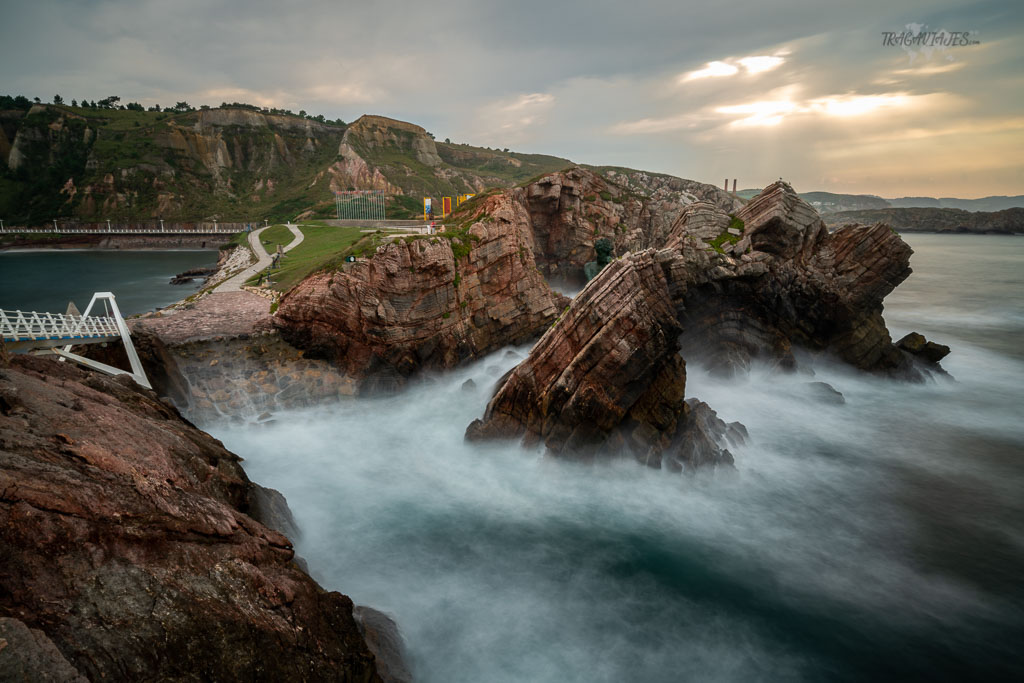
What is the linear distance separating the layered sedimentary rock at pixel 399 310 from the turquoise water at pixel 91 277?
24.7m

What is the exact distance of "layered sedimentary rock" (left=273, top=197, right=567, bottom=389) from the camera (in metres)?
21.6

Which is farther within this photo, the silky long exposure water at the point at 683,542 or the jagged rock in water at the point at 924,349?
the jagged rock in water at the point at 924,349

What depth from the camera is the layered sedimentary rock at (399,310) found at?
2159 centimetres

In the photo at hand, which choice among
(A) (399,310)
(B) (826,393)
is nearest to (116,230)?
(A) (399,310)

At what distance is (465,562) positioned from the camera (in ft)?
39.1

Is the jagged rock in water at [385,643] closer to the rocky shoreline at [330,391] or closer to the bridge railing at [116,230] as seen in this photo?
the rocky shoreline at [330,391]

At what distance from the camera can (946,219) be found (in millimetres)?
137000

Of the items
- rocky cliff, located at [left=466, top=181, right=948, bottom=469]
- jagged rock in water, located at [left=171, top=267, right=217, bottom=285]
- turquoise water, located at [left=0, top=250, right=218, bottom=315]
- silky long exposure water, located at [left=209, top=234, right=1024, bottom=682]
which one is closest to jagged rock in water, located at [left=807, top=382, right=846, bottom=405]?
silky long exposure water, located at [left=209, top=234, right=1024, bottom=682]

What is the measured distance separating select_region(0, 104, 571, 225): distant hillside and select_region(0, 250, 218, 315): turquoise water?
2070 centimetres

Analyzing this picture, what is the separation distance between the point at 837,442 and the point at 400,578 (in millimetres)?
16454

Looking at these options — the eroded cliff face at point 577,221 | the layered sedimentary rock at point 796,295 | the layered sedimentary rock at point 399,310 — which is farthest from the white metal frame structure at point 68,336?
the eroded cliff face at point 577,221

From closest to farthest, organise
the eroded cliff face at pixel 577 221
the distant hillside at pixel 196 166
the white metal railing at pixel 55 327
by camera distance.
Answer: the white metal railing at pixel 55 327, the eroded cliff face at pixel 577 221, the distant hillside at pixel 196 166

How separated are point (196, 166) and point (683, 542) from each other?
136 meters

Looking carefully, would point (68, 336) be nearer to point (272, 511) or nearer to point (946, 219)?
point (272, 511)
